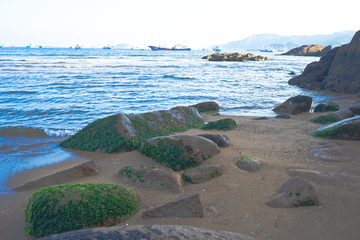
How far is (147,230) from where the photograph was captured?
2.23m

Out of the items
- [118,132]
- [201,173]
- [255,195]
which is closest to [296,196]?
[255,195]

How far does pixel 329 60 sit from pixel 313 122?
14.3 meters

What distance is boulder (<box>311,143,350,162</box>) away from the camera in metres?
4.87

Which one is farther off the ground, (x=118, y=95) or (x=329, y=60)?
(x=329, y=60)

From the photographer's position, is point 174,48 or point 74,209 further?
point 174,48

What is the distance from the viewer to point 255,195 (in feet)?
12.3

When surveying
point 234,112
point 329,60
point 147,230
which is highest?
point 329,60

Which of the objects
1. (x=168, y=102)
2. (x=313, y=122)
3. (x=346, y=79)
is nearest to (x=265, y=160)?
(x=313, y=122)

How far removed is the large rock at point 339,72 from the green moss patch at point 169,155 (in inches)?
579

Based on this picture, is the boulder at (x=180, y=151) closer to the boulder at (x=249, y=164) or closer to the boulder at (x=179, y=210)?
the boulder at (x=249, y=164)

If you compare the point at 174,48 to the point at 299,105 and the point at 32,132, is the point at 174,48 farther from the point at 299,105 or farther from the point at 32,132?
the point at 32,132

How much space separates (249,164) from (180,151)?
137cm

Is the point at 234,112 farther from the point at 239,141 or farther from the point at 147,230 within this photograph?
the point at 147,230

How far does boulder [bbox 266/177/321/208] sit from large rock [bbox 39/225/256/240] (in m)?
1.37
